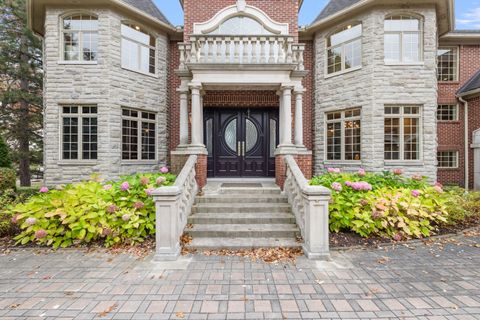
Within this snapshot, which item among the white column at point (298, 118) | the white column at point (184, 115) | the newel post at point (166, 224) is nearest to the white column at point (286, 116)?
the white column at point (298, 118)

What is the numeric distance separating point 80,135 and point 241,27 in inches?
271

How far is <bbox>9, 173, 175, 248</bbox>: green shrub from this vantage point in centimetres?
455

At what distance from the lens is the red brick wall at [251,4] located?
342 inches

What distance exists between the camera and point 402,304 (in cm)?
283

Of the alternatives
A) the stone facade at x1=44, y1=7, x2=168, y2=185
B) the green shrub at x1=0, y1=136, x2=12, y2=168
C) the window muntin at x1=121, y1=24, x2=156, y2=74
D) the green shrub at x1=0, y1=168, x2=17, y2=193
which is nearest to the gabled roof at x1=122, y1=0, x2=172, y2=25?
the window muntin at x1=121, y1=24, x2=156, y2=74

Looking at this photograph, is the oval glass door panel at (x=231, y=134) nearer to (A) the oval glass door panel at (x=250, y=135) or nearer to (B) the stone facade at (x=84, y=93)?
(A) the oval glass door panel at (x=250, y=135)

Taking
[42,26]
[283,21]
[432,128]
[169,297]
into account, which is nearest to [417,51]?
[432,128]

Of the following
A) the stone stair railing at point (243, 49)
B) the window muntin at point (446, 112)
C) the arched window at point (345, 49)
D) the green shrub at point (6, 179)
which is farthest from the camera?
the window muntin at point (446, 112)

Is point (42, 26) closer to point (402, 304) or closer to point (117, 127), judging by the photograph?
point (117, 127)

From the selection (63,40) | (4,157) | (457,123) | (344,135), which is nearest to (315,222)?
(344,135)

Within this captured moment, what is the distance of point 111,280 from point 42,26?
10772 mm

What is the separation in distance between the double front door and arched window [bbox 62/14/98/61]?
4.54 metres

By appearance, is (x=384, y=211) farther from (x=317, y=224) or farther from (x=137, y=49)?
(x=137, y=49)

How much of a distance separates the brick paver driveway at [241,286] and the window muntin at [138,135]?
493 centimetres
